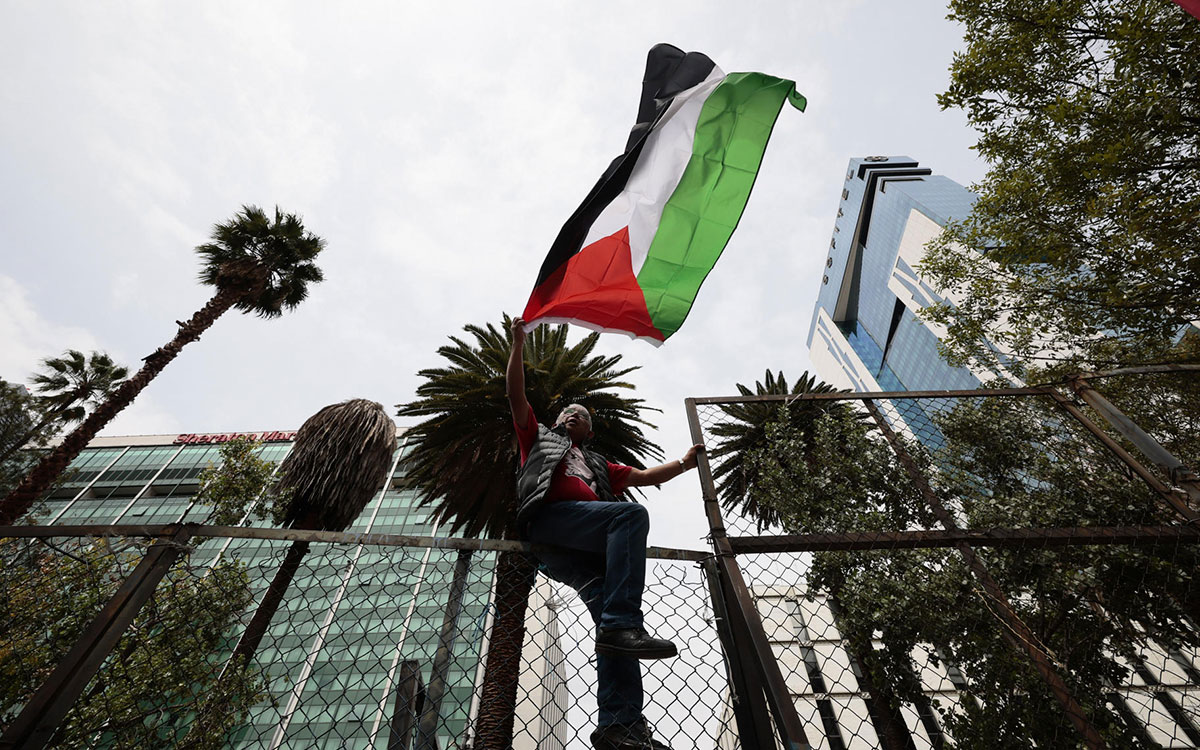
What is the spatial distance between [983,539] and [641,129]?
14.5ft

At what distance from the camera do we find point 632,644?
97.8 inches

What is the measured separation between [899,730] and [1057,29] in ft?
39.3

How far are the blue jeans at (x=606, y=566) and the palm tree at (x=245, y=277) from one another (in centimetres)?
1183

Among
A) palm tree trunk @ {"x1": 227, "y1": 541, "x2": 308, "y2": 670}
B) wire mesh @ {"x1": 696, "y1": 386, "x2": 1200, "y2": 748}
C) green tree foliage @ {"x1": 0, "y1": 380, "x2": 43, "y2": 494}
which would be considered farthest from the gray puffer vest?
green tree foliage @ {"x1": 0, "y1": 380, "x2": 43, "y2": 494}

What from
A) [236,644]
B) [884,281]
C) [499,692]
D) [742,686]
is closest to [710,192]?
[742,686]

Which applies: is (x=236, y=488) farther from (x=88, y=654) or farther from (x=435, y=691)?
(x=88, y=654)

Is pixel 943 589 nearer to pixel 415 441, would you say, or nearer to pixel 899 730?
pixel 899 730

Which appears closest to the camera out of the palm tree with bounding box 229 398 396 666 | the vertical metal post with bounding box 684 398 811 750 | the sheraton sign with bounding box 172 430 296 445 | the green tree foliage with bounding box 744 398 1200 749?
the vertical metal post with bounding box 684 398 811 750

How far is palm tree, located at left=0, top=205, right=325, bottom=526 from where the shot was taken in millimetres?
10844

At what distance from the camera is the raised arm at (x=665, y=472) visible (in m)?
3.68

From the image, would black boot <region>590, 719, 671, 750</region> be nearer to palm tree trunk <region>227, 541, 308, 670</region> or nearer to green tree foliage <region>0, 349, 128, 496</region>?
palm tree trunk <region>227, 541, 308, 670</region>

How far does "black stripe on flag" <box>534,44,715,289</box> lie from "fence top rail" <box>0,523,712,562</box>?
8.06ft

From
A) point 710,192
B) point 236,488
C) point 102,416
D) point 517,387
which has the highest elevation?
point 102,416

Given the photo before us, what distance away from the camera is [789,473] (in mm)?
11133
